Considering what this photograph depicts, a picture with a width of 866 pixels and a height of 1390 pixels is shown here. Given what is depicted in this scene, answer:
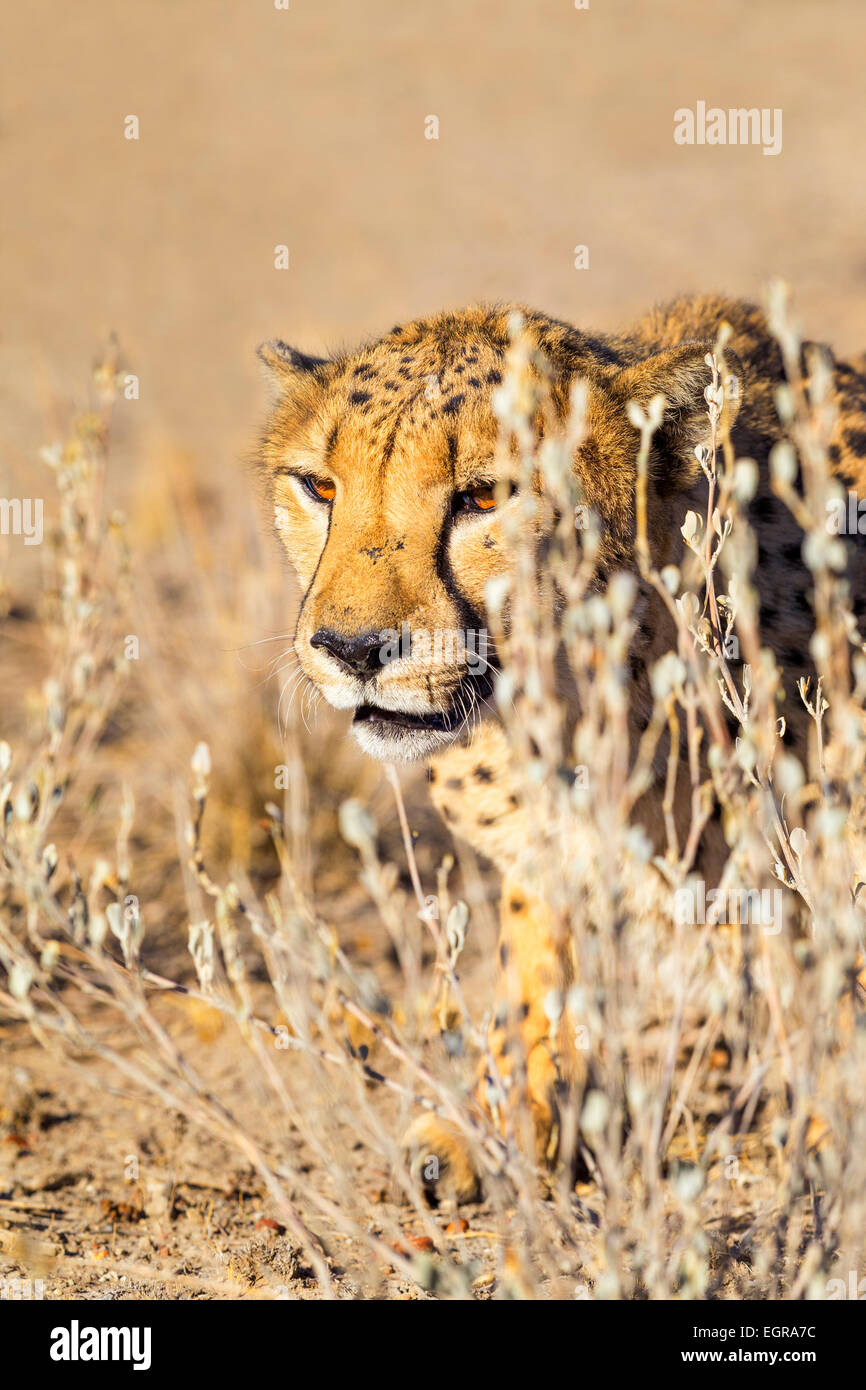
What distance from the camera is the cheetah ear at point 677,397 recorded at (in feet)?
7.25

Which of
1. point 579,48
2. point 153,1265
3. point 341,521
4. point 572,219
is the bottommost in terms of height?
point 153,1265

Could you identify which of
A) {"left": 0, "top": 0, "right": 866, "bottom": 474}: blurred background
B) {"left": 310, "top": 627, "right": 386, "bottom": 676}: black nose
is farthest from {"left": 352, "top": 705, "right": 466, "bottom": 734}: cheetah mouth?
{"left": 0, "top": 0, "right": 866, "bottom": 474}: blurred background

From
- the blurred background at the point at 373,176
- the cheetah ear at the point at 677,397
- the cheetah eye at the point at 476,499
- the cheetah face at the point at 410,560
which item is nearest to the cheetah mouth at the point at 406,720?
the cheetah face at the point at 410,560

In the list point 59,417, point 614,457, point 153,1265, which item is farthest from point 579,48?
point 153,1265

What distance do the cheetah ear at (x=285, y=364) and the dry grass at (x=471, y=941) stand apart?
47cm

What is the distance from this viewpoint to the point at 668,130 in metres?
10.7

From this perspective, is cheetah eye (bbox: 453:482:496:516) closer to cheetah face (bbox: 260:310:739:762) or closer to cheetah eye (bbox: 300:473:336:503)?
cheetah face (bbox: 260:310:739:762)

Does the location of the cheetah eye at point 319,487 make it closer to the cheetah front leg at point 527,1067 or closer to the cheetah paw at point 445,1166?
the cheetah front leg at point 527,1067

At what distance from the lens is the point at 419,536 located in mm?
2172

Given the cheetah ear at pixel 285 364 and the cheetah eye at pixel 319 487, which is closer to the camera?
the cheetah eye at pixel 319 487

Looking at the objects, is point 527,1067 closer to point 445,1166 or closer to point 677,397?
point 445,1166

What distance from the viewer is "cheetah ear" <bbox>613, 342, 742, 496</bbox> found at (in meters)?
2.21
